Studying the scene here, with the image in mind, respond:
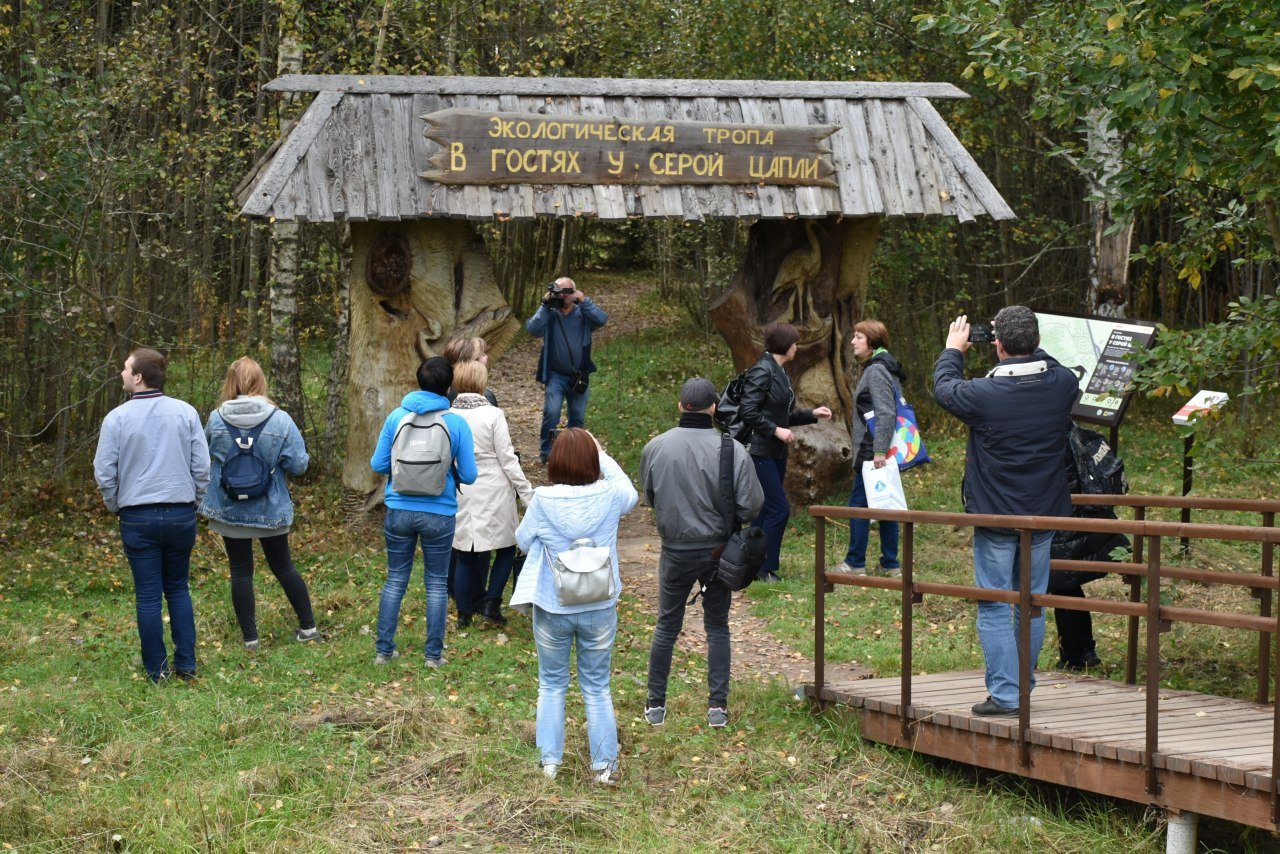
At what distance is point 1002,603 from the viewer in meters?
6.22

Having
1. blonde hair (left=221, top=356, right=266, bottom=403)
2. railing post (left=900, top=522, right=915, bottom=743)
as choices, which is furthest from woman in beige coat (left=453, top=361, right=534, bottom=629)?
railing post (left=900, top=522, right=915, bottom=743)

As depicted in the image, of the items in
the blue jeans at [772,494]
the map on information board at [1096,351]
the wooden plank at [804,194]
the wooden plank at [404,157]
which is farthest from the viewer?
the wooden plank at [804,194]

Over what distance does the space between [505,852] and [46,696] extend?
2958 mm

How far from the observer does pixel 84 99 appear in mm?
11062

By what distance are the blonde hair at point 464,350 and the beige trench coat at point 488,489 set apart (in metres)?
0.25

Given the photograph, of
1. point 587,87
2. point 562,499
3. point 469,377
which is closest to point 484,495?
point 469,377

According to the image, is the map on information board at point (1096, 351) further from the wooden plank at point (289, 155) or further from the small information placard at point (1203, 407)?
the wooden plank at point (289, 155)

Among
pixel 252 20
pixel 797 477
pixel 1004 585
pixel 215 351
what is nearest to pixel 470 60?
pixel 252 20

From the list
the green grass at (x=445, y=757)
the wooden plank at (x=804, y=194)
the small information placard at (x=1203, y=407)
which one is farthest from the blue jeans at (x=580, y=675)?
the wooden plank at (x=804, y=194)

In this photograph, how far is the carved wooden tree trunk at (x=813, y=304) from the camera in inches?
486

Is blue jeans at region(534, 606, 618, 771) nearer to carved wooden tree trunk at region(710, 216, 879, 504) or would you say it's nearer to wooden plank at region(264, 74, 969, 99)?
wooden plank at region(264, 74, 969, 99)

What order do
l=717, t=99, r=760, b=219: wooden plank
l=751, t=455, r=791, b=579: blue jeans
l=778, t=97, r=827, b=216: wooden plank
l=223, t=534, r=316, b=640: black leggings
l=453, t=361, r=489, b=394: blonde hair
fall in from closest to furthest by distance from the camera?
l=223, t=534, r=316, b=640: black leggings
l=453, t=361, r=489, b=394: blonde hair
l=751, t=455, r=791, b=579: blue jeans
l=717, t=99, r=760, b=219: wooden plank
l=778, t=97, r=827, b=216: wooden plank

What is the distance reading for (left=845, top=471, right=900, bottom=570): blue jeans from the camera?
998cm

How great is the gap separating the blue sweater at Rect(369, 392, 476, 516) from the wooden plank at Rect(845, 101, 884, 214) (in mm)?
4973
